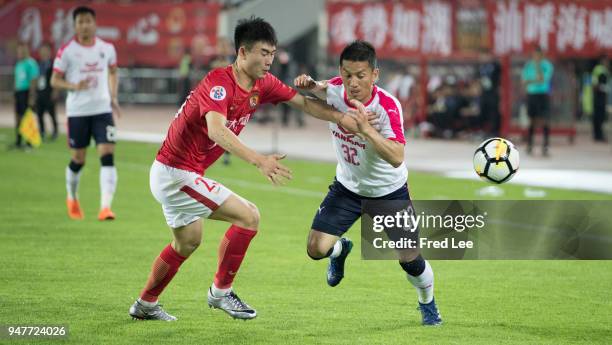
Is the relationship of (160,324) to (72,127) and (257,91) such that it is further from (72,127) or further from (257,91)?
(72,127)

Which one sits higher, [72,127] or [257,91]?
[257,91]

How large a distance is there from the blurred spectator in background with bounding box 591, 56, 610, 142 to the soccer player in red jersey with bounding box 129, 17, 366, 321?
21068 millimetres

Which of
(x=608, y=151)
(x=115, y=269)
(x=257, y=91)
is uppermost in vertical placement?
(x=257, y=91)

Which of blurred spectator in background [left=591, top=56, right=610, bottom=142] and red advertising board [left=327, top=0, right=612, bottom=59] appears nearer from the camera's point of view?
red advertising board [left=327, top=0, right=612, bottom=59]

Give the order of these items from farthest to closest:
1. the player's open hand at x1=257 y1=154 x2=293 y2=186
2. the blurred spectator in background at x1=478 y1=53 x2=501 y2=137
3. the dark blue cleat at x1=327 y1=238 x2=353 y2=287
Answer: the blurred spectator in background at x1=478 y1=53 x2=501 y2=137 < the dark blue cleat at x1=327 y1=238 x2=353 y2=287 < the player's open hand at x1=257 y1=154 x2=293 y2=186

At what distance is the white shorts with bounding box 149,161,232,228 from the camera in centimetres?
810

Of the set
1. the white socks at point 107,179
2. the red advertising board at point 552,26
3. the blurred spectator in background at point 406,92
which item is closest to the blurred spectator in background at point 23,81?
the blurred spectator in background at point 406,92

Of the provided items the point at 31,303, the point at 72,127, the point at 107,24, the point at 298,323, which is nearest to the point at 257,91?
the point at 298,323

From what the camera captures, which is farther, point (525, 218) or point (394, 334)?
point (525, 218)

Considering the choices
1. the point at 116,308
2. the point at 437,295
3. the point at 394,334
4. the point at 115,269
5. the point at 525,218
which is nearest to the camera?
the point at 394,334

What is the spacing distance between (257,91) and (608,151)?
63.6 ft

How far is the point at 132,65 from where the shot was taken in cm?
4162

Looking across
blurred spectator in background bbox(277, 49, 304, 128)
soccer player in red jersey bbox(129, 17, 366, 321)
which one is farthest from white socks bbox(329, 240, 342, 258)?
blurred spectator in background bbox(277, 49, 304, 128)

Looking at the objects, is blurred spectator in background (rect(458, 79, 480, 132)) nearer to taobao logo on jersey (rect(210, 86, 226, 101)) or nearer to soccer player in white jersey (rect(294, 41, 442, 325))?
soccer player in white jersey (rect(294, 41, 442, 325))
